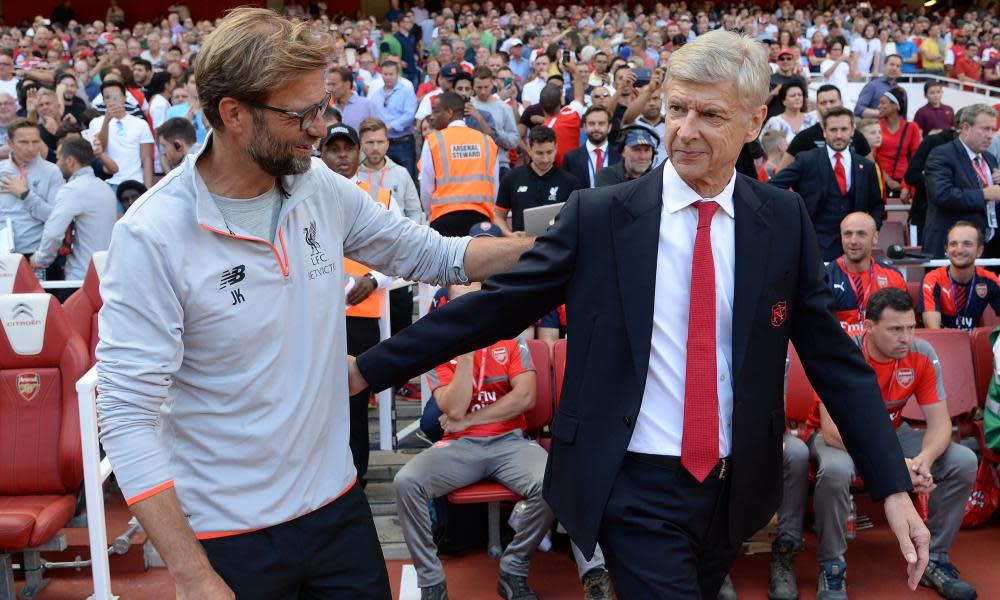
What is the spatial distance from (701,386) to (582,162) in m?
6.11

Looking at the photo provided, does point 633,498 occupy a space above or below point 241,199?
below

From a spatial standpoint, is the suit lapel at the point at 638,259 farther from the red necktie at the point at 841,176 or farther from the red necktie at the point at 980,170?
the red necktie at the point at 980,170

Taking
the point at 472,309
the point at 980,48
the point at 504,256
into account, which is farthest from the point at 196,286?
the point at 980,48

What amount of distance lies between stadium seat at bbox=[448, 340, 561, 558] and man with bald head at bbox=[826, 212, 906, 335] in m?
1.82

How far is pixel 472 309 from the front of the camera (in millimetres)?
2408

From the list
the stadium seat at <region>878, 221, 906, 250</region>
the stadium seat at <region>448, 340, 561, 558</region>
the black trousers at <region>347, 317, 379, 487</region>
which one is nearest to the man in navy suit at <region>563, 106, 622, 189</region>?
the stadium seat at <region>878, 221, 906, 250</region>

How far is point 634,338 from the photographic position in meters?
2.23

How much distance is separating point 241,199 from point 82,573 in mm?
3406

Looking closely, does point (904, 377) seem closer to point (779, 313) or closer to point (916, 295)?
point (916, 295)

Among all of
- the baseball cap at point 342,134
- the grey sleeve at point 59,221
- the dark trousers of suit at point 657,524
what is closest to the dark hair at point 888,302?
the dark trousers of suit at point 657,524

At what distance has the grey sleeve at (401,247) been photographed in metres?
2.54

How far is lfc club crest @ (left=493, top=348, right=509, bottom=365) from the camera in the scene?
195 inches

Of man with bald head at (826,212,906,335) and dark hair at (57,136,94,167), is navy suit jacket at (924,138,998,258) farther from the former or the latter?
dark hair at (57,136,94,167)

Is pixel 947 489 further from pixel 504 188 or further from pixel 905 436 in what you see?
pixel 504 188
